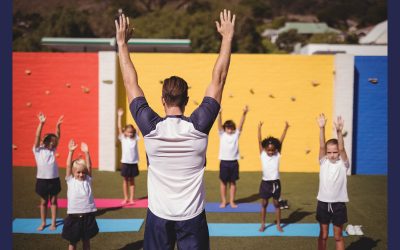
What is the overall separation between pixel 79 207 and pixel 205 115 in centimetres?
324

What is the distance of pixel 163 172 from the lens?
8.57 feet

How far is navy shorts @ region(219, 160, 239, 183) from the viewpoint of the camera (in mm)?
7984

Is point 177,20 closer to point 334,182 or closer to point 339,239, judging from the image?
point 334,182

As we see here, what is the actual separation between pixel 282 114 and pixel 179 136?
9.22 meters

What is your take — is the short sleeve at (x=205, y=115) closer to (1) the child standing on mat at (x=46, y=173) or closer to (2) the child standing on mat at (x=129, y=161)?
(1) the child standing on mat at (x=46, y=173)

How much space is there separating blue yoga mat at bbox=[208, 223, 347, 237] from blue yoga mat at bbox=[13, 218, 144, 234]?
1.26 metres

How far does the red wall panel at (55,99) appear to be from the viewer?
1162cm

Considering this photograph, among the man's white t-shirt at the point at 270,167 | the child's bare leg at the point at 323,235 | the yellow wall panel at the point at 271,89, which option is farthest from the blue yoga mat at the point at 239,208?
the yellow wall panel at the point at 271,89

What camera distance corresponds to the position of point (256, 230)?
6.50 metres

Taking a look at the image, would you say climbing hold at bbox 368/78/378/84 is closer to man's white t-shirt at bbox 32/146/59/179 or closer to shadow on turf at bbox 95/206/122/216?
shadow on turf at bbox 95/206/122/216

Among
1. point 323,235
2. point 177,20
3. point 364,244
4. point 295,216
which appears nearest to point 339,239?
point 323,235

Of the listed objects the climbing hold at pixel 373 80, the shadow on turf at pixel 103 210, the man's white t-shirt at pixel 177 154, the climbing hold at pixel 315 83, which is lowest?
the shadow on turf at pixel 103 210

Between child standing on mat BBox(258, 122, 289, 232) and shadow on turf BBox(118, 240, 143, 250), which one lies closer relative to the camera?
shadow on turf BBox(118, 240, 143, 250)

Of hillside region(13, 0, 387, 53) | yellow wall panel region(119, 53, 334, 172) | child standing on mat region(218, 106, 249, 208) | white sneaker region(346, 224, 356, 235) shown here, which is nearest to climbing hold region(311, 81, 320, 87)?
yellow wall panel region(119, 53, 334, 172)
